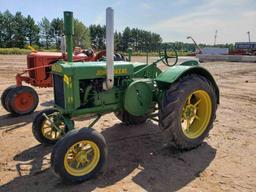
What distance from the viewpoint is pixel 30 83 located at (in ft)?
23.6

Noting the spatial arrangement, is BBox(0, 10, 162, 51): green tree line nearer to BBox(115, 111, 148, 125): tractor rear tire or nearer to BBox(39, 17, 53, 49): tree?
BBox(39, 17, 53, 49): tree

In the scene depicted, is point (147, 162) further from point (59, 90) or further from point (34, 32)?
point (34, 32)

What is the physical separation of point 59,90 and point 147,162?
5.23 feet

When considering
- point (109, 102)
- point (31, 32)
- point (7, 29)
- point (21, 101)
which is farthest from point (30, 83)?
point (31, 32)

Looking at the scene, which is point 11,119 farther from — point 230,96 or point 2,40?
point 2,40

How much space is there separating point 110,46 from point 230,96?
589 centimetres

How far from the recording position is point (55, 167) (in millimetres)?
3240

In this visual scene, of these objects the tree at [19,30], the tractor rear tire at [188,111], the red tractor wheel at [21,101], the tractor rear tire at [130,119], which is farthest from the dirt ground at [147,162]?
the tree at [19,30]

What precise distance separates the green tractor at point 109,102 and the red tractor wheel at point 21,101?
210 centimetres

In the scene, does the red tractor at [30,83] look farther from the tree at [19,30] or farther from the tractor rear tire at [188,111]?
the tree at [19,30]

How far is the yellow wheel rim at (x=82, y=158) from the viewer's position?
3.43 m

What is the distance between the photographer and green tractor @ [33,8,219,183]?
136 inches

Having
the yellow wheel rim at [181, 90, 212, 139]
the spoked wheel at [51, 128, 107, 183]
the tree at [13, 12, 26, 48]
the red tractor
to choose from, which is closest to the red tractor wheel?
the red tractor

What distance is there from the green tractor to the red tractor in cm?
211
